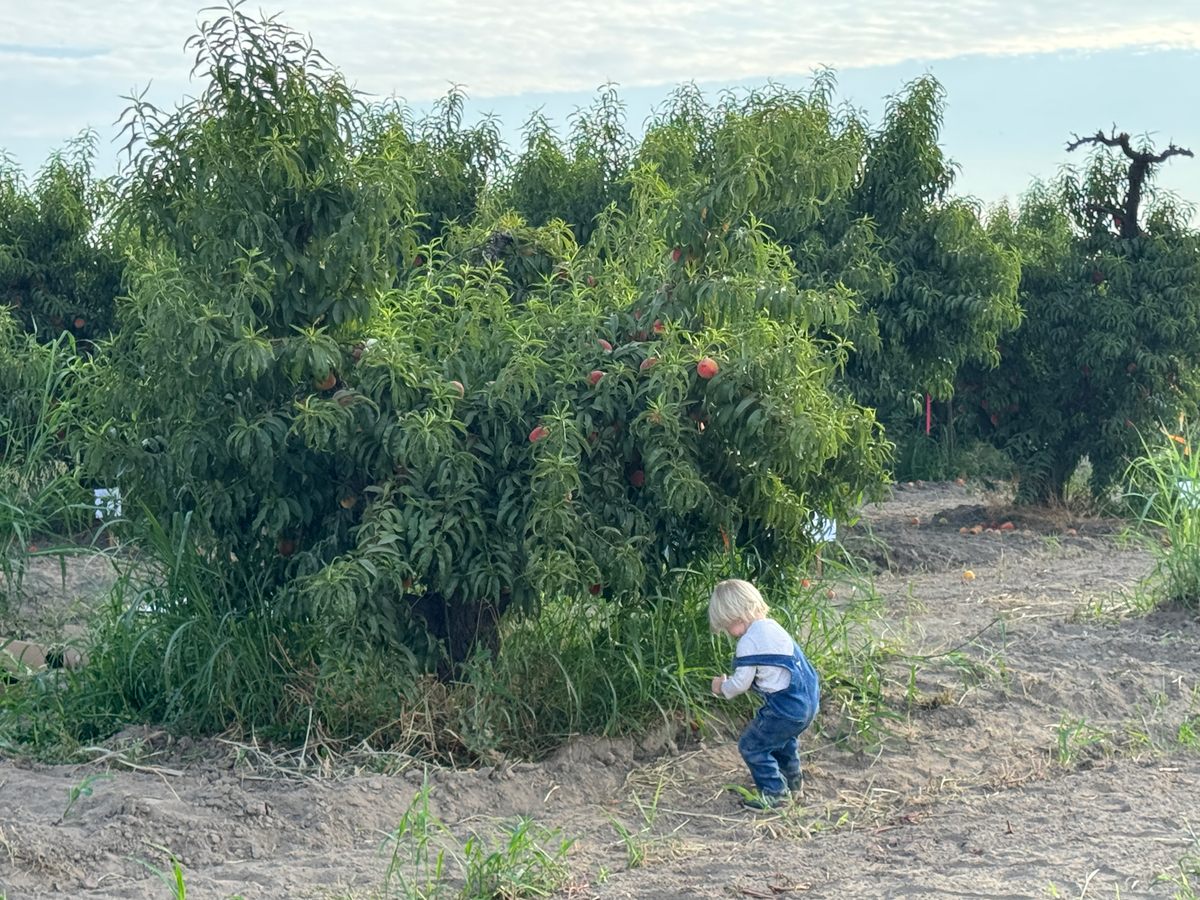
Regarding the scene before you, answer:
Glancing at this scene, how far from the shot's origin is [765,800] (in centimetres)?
494

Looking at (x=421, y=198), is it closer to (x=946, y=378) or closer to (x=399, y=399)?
(x=946, y=378)

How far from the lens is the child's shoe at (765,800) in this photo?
16.3 feet

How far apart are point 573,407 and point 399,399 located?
0.62 metres

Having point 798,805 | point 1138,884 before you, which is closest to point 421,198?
point 798,805

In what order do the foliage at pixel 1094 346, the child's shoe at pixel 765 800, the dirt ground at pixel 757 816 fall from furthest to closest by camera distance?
the foliage at pixel 1094 346 → the child's shoe at pixel 765 800 → the dirt ground at pixel 757 816

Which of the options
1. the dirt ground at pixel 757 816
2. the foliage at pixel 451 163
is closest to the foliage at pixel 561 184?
the foliage at pixel 451 163

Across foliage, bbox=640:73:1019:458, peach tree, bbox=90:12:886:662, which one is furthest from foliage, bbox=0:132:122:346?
peach tree, bbox=90:12:886:662

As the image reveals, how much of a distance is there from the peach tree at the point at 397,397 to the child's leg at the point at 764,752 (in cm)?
68

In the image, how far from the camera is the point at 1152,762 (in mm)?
5473

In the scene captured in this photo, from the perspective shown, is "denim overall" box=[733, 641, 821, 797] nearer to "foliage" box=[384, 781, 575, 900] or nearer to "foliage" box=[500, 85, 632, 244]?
"foliage" box=[384, 781, 575, 900]

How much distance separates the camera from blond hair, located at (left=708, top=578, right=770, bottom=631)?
5.05 m

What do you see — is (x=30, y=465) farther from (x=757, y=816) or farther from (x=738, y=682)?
(x=757, y=816)

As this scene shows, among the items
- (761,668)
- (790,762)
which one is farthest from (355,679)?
(790,762)

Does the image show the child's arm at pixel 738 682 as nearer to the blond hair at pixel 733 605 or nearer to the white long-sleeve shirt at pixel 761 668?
the white long-sleeve shirt at pixel 761 668
